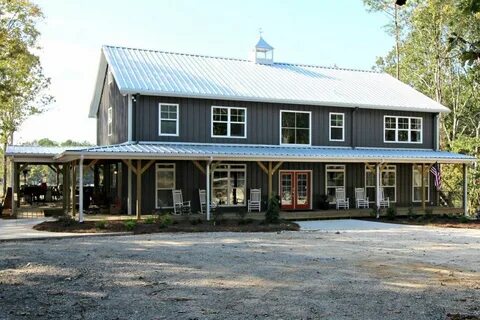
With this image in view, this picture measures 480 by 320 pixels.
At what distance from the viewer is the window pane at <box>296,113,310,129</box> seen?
75.6ft

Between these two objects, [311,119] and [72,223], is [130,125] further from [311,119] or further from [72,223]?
[311,119]

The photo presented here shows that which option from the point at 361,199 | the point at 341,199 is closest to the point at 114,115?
the point at 341,199

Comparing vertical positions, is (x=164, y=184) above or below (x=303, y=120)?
below

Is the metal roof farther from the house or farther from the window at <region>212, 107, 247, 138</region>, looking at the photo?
the window at <region>212, 107, 247, 138</region>

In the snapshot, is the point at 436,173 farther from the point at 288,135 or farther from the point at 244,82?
the point at 244,82

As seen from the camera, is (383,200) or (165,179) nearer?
(165,179)

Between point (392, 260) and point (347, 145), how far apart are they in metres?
13.6

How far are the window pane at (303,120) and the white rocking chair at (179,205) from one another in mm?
6213

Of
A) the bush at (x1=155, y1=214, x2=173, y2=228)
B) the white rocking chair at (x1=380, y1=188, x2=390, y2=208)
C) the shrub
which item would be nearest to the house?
the white rocking chair at (x1=380, y1=188, x2=390, y2=208)

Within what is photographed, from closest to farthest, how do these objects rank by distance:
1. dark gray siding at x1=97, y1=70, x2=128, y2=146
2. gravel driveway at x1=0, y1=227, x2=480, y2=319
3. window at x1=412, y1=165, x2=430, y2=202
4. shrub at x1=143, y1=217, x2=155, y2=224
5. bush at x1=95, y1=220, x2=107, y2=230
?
1. gravel driveway at x1=0, y1=227, x2=480, y2=319
2. bush at x1=95, y1=220, x2=107, y2=230
3. shrub at x1=143, y1=217, x2=155, y2=224
4. dark gray siding at x1=97, y1=70, x2=128, y2=146
5. window at x1=412, y1=165, x2=430, y2=202

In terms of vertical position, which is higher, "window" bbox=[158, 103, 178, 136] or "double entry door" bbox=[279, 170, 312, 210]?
Result: "window" bbox=[158, 103, 178, 136]

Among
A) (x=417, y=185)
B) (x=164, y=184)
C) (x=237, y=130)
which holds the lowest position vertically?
(x=417, y=185)

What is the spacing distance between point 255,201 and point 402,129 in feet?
28.6

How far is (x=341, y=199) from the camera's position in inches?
920
